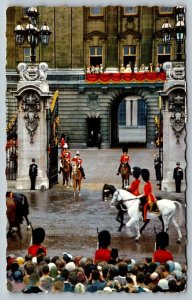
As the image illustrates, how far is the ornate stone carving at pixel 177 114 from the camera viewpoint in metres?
17.6

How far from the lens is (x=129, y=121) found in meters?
20.7

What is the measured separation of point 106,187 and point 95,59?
5.55 meters

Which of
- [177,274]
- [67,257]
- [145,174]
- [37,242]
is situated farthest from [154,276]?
[145,174]

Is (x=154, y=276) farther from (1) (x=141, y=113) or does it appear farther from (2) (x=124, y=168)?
(1) (x=141, y=113)

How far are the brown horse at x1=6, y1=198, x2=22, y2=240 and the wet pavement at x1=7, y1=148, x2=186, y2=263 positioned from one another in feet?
0.51

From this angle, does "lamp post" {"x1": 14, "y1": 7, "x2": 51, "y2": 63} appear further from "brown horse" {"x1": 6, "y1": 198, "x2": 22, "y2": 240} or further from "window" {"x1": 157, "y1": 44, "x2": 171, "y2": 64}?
"brown horse" {"x1": 6, "y1": 198, "x2": 22, "y2": 240}

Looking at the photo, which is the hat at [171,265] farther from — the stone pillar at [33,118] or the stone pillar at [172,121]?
the stone pillar at [33,118]

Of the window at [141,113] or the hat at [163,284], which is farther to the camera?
the window at [141,113]

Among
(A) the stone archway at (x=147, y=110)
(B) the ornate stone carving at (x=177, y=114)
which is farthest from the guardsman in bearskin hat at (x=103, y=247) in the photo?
(B) the ornate stone carving at (x=177, y=114)

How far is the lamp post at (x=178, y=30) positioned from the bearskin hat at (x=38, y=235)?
4893mm

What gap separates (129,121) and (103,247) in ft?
26.8

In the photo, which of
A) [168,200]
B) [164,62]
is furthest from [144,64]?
[168,200]

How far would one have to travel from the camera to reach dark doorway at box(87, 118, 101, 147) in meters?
18.3

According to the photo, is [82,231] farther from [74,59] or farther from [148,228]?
[74,59]
